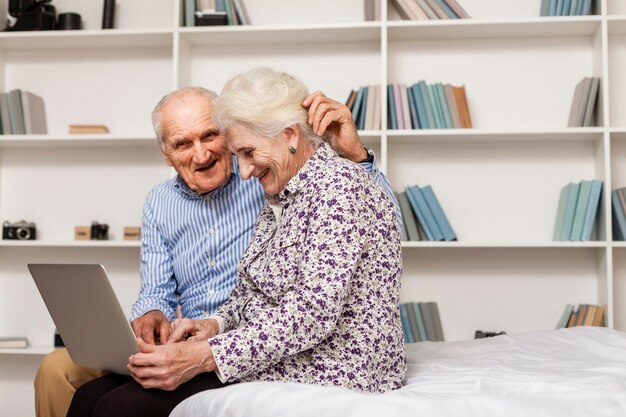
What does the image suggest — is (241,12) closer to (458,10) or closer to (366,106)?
(366,106)

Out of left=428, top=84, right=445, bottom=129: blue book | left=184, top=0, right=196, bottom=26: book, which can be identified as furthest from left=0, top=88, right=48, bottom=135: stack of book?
left=428, top=84, right=445, bottom=129: blue book

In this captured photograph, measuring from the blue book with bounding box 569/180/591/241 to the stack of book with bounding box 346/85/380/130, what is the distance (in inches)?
36.1

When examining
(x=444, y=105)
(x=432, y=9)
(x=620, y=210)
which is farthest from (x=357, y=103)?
(x=620, y=210)

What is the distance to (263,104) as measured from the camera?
1.66 m

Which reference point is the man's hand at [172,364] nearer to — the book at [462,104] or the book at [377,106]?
the book at [377,106]

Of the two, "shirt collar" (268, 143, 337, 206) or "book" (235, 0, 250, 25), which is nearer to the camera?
"shirt collar" (268, 143, 337, 206)

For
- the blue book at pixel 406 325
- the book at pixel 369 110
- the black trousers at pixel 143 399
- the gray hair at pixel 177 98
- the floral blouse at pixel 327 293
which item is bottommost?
the blue book at pixel 406 325

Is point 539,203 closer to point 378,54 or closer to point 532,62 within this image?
point 532,62

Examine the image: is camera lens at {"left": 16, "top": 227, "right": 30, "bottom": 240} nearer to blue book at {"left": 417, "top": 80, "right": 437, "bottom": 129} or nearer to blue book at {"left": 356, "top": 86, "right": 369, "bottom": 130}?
blue book at {"left": 356, "top": 86, "right": 369, "bottom": 130}

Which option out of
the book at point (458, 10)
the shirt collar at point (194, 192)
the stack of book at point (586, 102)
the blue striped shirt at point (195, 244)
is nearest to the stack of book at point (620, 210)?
the stack of book at point (586, 102)

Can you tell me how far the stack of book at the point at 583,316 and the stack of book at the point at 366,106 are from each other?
1.17 metres

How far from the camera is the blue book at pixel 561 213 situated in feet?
10.7

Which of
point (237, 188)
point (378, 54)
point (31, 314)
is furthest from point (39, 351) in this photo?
point (378, 54)

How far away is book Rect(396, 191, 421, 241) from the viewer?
10.7 feet
